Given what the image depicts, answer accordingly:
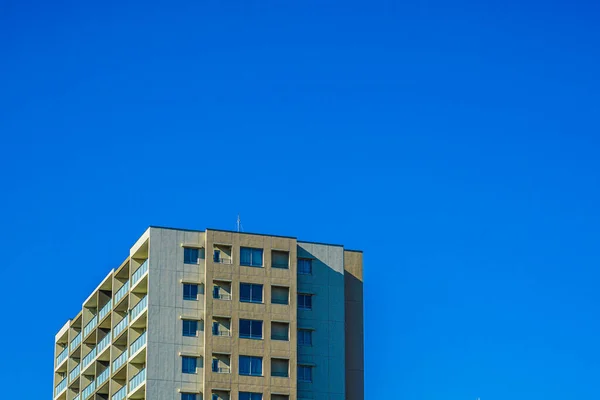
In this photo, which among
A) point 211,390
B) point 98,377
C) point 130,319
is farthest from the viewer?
point 98,377

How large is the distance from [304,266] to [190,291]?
13013 mm

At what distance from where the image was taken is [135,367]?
6339 inches

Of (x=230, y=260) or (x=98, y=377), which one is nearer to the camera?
(x=230, y=260)

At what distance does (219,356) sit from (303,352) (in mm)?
9753

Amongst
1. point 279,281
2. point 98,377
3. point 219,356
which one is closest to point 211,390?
point 219,356

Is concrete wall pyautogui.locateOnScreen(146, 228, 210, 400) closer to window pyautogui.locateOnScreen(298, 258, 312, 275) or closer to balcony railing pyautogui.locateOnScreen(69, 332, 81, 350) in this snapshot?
window pyautogui.locateOnScreen(298, 258, 312, 275)

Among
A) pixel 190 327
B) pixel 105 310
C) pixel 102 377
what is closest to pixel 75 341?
pixel 105 310

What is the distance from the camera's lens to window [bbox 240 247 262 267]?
15712cm

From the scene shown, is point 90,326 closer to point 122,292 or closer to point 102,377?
point 102,377

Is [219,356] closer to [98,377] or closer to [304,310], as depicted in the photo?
[304,310]

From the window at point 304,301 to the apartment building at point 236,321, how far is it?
4.2 inches

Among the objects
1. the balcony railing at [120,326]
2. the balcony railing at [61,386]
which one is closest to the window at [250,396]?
the balcony railing at [120,326]

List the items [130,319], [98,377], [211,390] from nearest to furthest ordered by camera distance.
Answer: [211,390], [130,319], [98,377]

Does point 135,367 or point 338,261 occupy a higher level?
point 338,261
